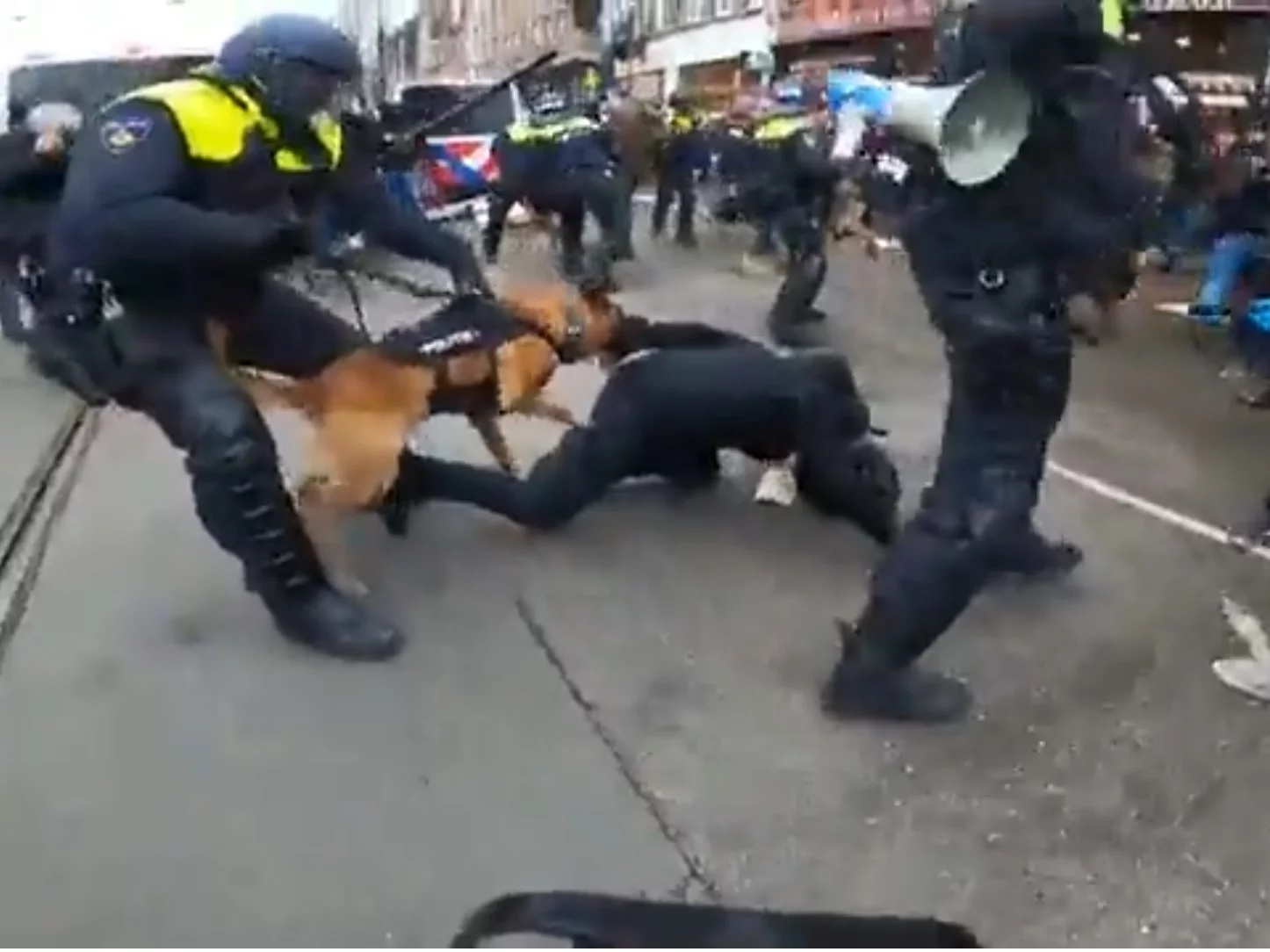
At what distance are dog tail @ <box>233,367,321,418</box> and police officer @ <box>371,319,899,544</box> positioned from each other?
2.17 ft

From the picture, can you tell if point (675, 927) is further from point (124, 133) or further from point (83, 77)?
point (83, 77)

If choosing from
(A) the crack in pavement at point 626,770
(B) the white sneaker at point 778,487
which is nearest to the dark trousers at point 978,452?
(A) the crack in pavement at point 626,770

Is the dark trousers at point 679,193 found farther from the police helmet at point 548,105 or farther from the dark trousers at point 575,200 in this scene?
the dark trousers at point 575,200

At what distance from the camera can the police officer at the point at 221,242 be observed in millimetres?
5199

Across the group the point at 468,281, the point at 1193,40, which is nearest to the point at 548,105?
the point at 1193,40

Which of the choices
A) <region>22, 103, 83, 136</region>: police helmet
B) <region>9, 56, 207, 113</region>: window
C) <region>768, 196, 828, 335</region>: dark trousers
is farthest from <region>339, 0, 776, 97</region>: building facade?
<region>22, 103, 83, 136</region>: police helmet

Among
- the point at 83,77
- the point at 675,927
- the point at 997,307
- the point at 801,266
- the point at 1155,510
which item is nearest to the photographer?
the point at 675,927

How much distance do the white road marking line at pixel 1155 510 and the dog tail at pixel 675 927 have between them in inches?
163

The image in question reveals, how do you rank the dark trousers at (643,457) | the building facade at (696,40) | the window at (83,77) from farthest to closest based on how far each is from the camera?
1. the building facade at (696,40)
2. the window at (83,77)
3. the dark trousers at (643,457)

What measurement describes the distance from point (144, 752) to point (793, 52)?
2872 cm

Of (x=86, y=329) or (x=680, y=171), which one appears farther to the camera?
(x=680, y=171)

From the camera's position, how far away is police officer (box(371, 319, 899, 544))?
6.57 metres

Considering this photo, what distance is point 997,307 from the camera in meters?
4.58

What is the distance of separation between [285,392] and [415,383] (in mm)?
418
